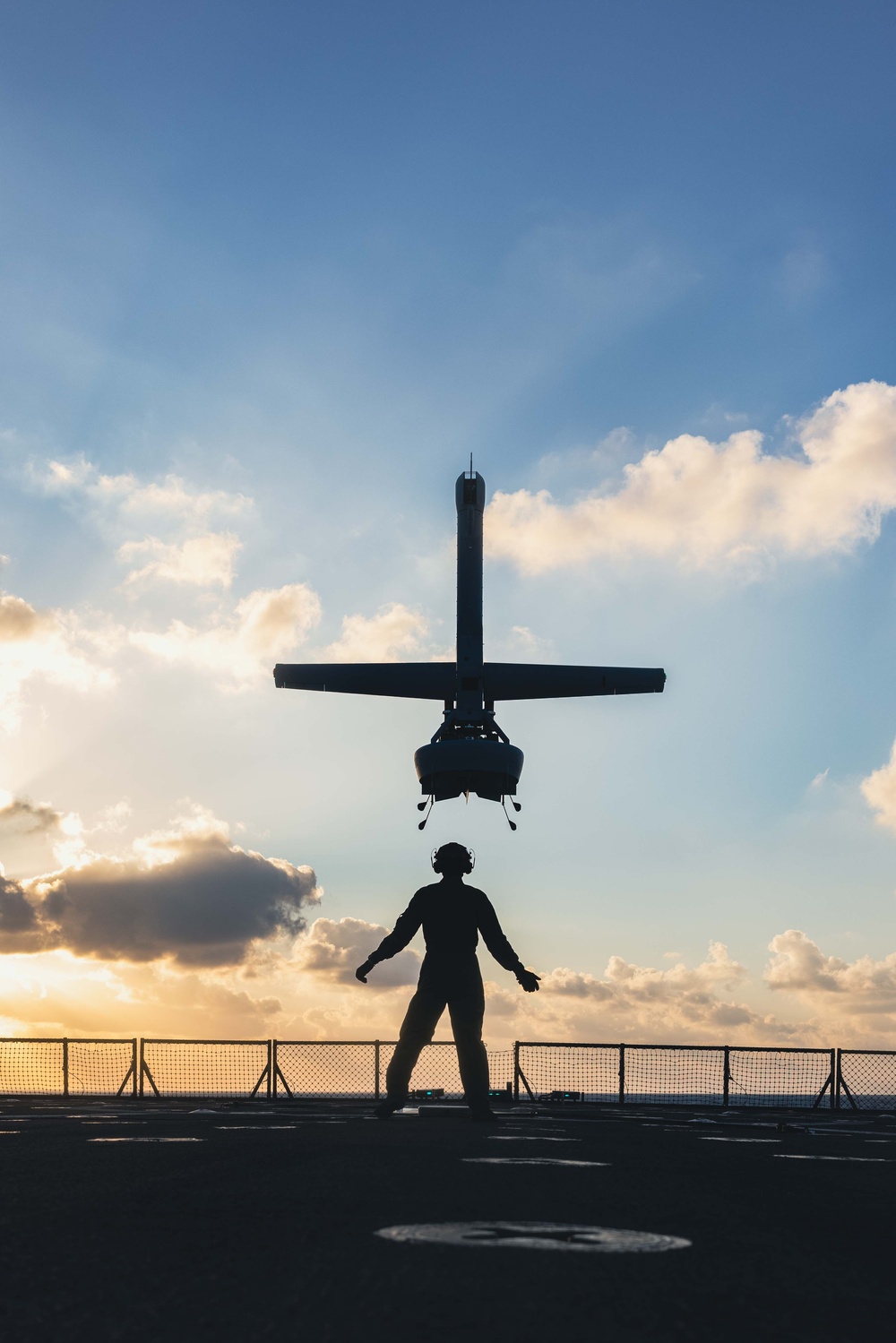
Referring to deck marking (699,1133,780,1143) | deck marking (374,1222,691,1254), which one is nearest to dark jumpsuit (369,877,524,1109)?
deck marking (699,1133,780,1143)

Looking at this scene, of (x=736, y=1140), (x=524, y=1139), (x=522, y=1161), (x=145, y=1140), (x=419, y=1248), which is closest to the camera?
(x=419, y=1248)

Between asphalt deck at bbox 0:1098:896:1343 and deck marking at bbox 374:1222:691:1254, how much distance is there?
7 cm

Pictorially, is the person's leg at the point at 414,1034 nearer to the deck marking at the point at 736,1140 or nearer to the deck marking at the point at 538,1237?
the deck marking at the point at 736,1140

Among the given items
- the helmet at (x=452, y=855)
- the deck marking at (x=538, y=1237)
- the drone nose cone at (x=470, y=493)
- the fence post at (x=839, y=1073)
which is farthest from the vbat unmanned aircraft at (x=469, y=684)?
the deck marking at (x=538, y=1237)

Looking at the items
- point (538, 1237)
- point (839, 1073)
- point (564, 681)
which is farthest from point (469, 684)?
point (538, 1237)

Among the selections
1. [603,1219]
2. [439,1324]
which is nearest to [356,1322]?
[439,1324]

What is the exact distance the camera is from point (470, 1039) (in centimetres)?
1341

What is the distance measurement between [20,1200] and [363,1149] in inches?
135

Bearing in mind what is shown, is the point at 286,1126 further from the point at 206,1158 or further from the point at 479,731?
the point at 479,731

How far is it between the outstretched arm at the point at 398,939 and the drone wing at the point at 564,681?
46259mm

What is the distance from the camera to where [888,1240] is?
4527 mm

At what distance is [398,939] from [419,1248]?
995 centimetres

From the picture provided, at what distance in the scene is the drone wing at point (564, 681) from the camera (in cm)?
6091

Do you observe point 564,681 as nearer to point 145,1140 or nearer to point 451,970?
point 451,970
